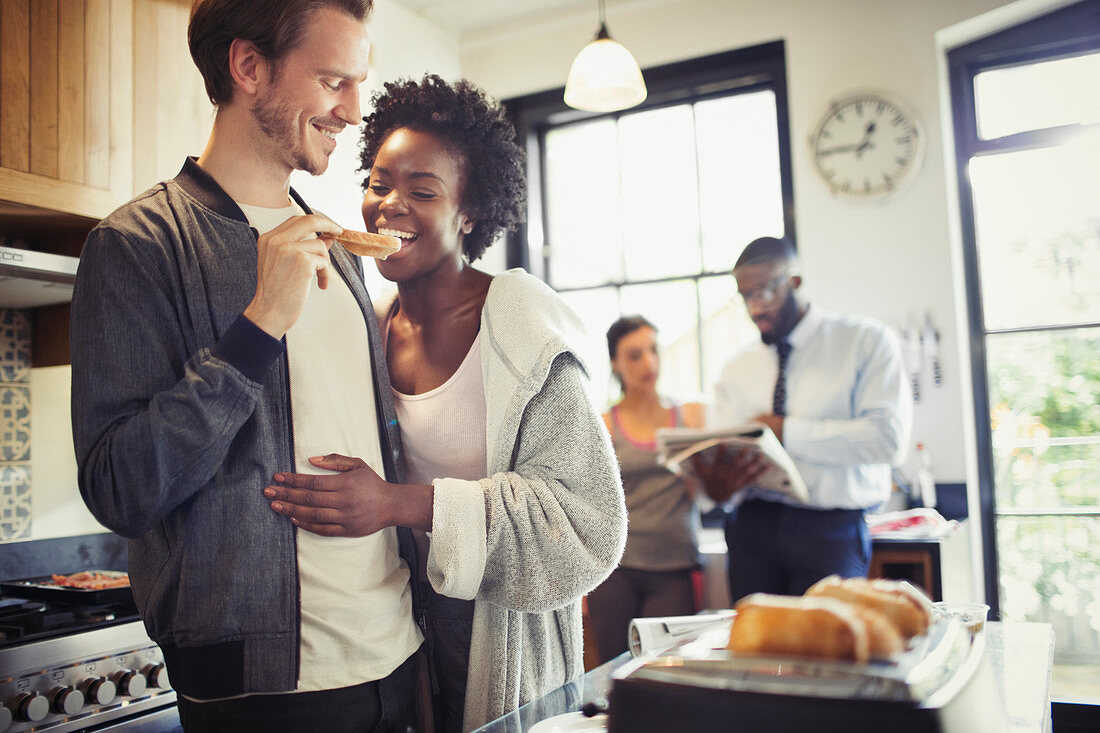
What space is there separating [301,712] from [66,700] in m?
1.05

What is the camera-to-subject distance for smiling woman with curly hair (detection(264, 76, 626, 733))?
1.05 m

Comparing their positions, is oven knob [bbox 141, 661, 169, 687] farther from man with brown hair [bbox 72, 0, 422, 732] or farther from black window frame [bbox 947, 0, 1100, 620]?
black window frame [bbox 947, 0, 1100, 620]

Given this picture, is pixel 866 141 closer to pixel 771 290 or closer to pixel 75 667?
pixel 771 290

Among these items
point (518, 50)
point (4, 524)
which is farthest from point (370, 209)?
point (518, 50)

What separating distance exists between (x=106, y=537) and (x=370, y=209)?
67.5 inches

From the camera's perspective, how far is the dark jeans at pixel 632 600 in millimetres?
3045

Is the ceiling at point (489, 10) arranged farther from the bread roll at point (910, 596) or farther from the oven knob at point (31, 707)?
the bread roll at point (910, 596)

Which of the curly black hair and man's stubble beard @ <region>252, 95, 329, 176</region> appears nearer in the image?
man's stubble beard @ <region>252, 95, 329, 176</region>

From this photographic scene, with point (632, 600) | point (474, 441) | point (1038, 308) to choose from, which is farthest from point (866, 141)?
point (474, 441)

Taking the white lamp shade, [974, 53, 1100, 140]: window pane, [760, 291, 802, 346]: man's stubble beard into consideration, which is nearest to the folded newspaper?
[760, 291, 802, 346]: man's stubble beard

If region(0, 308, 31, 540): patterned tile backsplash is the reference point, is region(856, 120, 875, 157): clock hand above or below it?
above

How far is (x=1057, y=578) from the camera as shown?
3.41 meters

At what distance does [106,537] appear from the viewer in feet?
8.18

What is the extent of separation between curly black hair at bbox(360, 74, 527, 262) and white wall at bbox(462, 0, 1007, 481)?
255 centimetres
